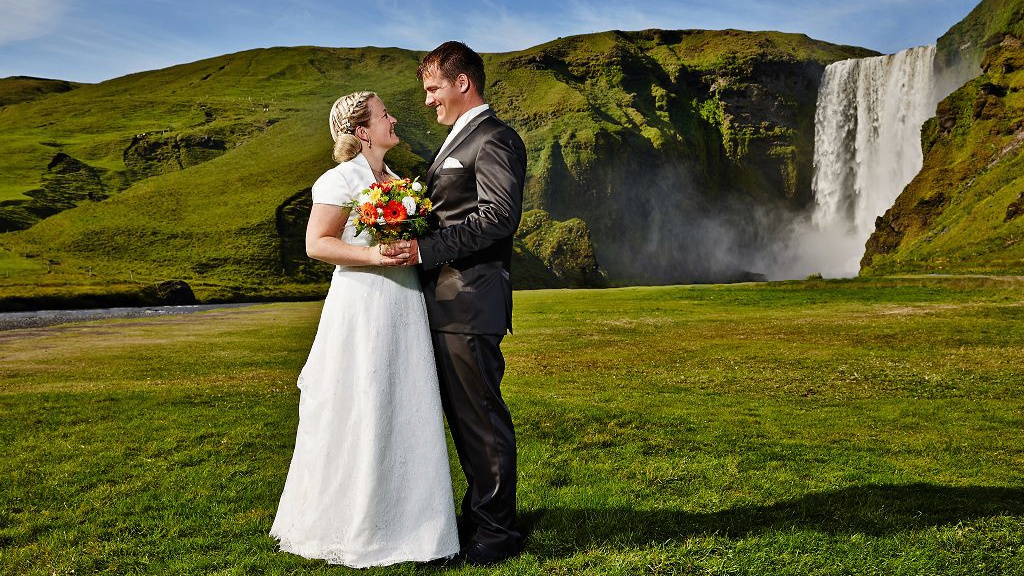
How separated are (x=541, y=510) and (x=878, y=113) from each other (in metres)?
143

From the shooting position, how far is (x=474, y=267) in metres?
6.50

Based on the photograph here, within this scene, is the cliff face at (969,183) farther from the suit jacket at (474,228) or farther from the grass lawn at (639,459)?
the suit jacket at (474,228)

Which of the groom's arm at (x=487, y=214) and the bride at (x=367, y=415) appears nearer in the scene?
the groom's arm at (x=487, y=214)

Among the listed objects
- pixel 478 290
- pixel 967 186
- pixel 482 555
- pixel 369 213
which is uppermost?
pixel 967 186

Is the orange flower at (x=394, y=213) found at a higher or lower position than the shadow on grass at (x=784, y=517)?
higher

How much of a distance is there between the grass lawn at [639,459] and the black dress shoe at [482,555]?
199 mm

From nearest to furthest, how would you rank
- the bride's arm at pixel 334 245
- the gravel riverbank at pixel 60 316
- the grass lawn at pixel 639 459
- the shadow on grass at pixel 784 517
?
the bride's arm at pixel 334 245, the grass lawn at pixel 639 459, the shadow on grass at pixel 784 517, the gravel riverbank at pixel 60 316

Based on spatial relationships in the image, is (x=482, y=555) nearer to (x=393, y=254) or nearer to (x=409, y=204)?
(x=393, y=254)

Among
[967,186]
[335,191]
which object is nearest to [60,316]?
[335,191]

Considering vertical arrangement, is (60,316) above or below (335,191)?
below

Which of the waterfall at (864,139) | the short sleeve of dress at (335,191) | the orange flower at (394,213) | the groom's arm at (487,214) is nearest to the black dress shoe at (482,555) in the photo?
the groom's arm at (487,214)

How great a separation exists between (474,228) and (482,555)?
3115 millimetres

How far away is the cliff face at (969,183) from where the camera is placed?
244ft

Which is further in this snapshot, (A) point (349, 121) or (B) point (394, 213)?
(A) point (349, 121)
